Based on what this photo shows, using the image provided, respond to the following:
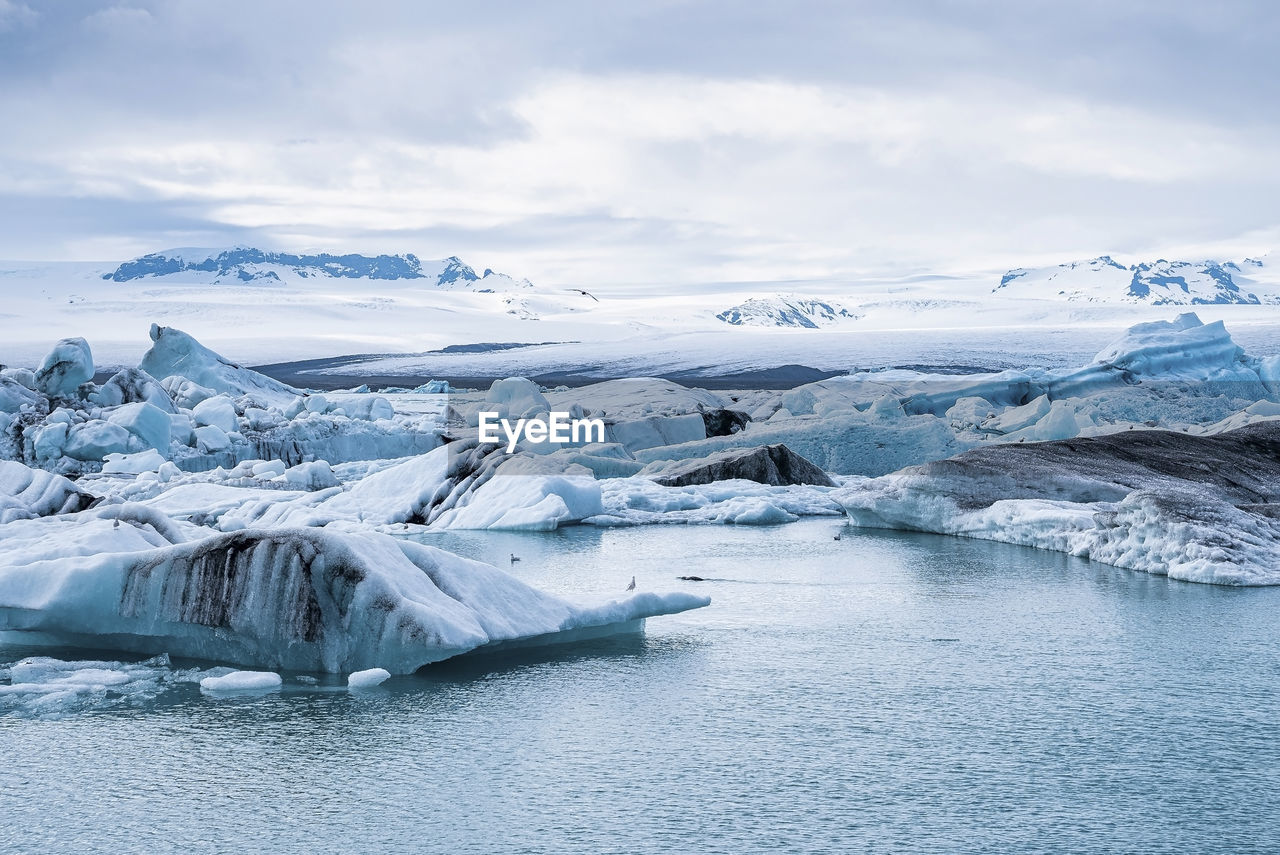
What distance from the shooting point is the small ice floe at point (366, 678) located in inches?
268

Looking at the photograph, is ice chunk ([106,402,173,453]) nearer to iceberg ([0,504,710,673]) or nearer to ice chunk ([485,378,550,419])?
ice chunk ([485,378,550,419])

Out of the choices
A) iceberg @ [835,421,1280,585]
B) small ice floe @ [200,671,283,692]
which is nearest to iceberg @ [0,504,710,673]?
small ice floe @ [200,671,283,692]

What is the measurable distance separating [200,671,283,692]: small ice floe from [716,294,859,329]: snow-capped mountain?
157540 mm

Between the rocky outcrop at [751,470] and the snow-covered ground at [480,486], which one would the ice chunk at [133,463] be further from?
the rocky outcrop at [751,470]

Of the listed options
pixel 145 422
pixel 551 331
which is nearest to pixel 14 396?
pixel 145 422

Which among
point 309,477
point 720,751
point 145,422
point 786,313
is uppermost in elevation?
point 786,313

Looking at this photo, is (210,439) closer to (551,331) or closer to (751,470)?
(751,470)

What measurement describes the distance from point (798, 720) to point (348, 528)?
9590mm

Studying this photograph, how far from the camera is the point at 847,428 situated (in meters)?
22.2

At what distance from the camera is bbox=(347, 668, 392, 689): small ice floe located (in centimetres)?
680

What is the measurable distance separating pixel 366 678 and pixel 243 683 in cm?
70

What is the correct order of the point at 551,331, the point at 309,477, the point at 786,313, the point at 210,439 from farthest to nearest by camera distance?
the point at 786,313 < the point at 551,331 < the point at 210,439 < the point at 309,477

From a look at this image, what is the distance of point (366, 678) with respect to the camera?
6797 mm

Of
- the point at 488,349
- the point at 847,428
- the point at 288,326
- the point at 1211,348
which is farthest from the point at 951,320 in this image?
the point at 847,428
